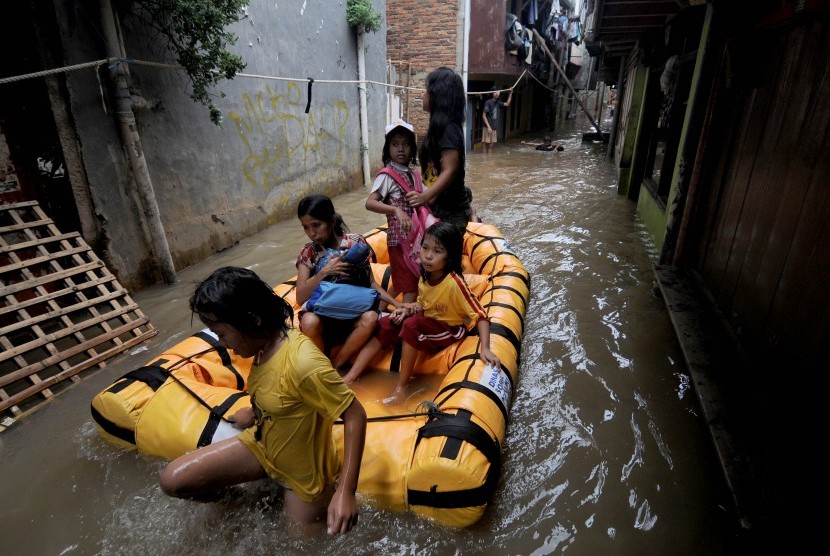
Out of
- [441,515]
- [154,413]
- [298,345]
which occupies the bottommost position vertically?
[441,515]

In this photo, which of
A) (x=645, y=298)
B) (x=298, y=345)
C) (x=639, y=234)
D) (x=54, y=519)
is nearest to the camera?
(x=298, y=345)

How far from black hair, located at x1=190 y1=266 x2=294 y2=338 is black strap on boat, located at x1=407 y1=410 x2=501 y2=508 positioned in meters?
0.89

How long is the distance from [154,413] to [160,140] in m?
3.32

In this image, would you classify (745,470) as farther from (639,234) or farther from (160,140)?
(160,140)

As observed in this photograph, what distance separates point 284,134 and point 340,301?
4.68 metres

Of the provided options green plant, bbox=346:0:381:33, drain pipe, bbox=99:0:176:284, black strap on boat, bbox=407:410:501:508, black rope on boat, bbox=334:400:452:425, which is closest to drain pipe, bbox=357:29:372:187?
green plant, bbox=346:0:381:33

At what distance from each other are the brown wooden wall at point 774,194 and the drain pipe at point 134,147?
15.5ft

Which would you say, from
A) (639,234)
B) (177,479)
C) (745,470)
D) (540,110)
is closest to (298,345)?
(177,479)

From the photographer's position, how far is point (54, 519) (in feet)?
6.73

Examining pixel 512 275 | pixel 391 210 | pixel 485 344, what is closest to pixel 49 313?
pixel 391 210

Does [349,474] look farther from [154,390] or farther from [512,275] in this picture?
[512,275]

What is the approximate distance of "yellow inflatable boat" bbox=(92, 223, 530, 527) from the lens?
6.13 ft

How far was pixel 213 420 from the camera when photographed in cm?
219

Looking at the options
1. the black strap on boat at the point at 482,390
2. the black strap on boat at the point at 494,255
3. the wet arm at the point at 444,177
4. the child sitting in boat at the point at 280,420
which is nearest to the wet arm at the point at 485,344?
the black strap on boat at the point at 482,390
